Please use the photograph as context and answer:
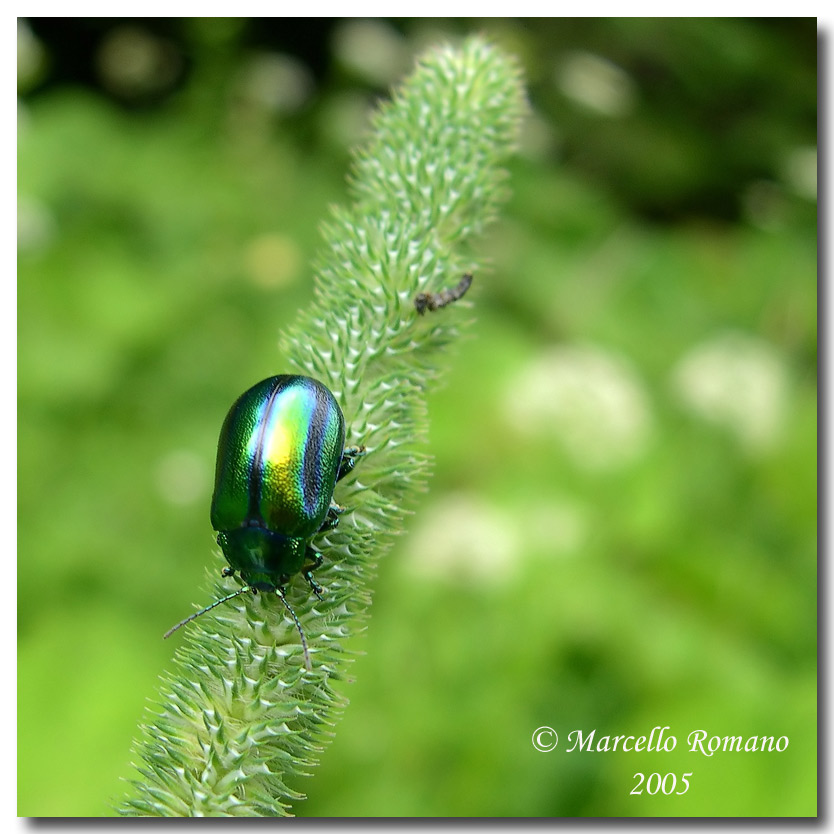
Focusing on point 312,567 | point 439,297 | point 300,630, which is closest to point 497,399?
point 439,297

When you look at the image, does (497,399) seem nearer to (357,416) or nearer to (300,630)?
(357,416)

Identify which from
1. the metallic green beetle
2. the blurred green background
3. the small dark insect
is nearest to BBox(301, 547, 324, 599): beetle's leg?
the metallic green beetle

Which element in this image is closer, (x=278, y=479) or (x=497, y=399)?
(x=278, y=479)

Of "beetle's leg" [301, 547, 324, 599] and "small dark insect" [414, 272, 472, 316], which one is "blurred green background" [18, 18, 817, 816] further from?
"small dark insect" [414, 272, 472, 316]

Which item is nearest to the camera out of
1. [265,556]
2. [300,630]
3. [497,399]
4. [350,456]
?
[300,630]

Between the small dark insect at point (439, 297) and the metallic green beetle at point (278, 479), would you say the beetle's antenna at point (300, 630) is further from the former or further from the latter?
the small dark insect at point (439, 297)
